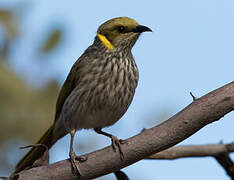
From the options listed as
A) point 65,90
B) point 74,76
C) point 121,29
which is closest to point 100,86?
point 74,76

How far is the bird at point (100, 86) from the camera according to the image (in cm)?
466

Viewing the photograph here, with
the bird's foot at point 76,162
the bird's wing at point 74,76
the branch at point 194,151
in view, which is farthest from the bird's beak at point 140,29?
the bird's foot at point 76,162

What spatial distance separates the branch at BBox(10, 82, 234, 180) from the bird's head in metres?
1.55

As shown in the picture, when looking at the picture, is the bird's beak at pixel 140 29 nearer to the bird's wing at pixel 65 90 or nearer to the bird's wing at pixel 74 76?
the bird's wing at pixel 74 76

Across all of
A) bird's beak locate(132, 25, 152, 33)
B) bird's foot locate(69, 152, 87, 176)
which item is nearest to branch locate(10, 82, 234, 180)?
bird's foot locate(69, 152, 87, 176)

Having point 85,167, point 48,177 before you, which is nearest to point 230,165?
point 85,167

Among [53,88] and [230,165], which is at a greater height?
[53,88]

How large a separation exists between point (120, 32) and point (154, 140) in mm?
1793

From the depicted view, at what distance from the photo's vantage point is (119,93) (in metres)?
4.64

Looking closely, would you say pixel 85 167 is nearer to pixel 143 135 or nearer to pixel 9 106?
pixel 143 135

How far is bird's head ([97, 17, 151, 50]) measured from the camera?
16.0 feet

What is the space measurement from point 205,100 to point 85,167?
1.10 m

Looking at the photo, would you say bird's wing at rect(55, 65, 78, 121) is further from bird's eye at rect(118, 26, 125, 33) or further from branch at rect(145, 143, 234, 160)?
branch at rect(145, 143, 234, 160)

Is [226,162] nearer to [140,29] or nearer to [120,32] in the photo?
[140,29]
